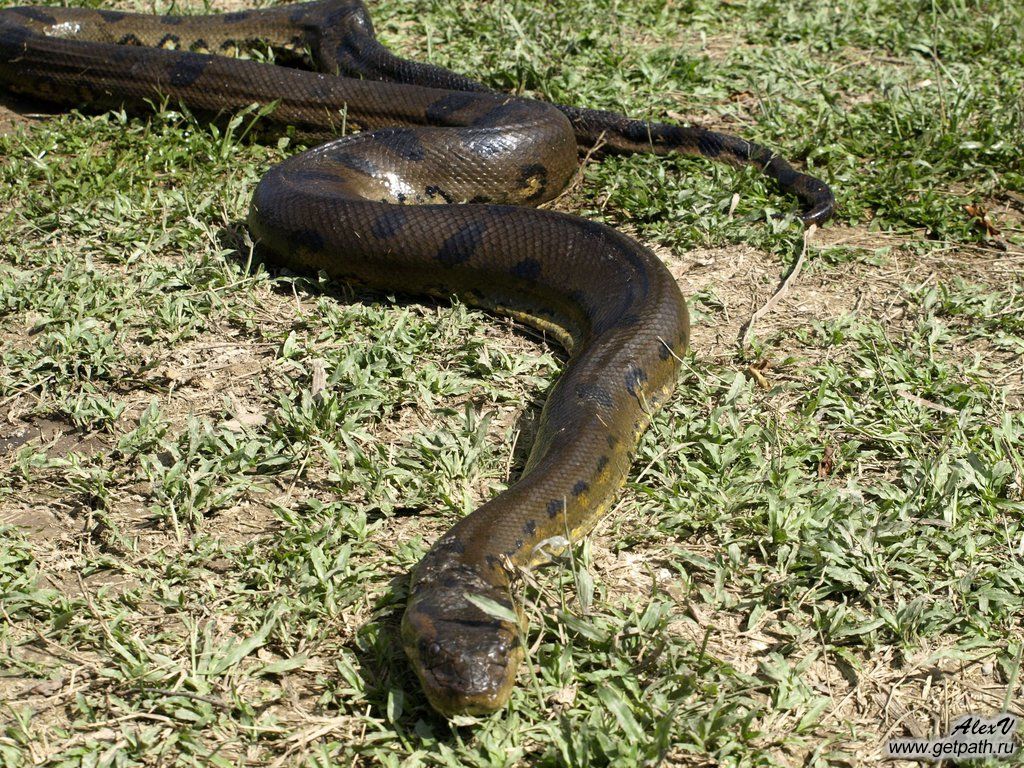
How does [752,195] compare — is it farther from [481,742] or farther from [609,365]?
[481,742]

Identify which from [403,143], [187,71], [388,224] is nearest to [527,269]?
[388,224]

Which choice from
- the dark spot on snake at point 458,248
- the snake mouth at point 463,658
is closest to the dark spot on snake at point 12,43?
the dark spot on snake at point 458,248

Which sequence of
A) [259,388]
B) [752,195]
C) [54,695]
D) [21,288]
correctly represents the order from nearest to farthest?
[54,695] → [259,388] → [21,288] → [752,195]

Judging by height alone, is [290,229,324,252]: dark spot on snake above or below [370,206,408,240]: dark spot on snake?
below

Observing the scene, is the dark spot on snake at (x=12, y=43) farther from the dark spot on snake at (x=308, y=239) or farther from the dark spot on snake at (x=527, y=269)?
the dark spot on snake at (x=527, y=269)

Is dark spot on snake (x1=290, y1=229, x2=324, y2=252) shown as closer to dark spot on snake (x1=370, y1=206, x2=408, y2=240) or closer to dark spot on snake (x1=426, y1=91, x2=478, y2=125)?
dark spot on snake (x1=370, y1=206, x2=408, y2=240)

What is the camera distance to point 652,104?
7637 mm

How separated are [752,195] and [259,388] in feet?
10.8

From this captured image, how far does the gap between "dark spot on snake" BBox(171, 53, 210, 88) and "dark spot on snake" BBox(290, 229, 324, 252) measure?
241cm

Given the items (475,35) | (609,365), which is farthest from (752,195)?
(475,35)

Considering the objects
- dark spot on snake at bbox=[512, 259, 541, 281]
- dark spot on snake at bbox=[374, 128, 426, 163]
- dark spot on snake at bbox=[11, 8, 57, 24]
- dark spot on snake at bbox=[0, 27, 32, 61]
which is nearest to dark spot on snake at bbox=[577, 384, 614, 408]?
dark spot on snake at bbox=[512, 259, 541, 281]

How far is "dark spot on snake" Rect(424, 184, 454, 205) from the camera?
667 cm

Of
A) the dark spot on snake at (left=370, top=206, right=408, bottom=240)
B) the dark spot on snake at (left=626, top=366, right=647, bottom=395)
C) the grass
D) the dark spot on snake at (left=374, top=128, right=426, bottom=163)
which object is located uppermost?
the dark spot on snake at (left=374, top=128, right=426, bottom=163)

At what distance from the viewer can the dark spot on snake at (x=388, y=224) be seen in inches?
225
